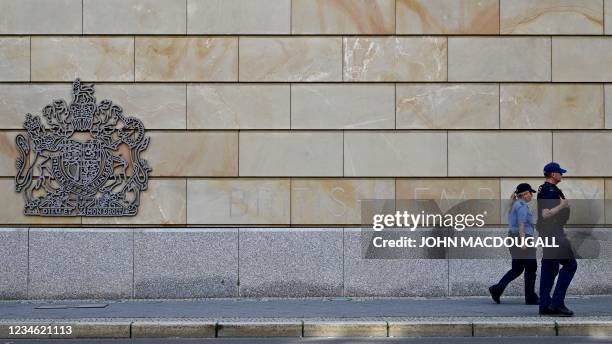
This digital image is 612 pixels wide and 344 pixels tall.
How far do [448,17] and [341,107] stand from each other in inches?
86.0

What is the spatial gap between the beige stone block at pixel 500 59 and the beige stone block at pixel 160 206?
4599 mm

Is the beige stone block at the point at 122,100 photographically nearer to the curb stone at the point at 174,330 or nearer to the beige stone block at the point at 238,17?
the beige stone block at the point at 238,17

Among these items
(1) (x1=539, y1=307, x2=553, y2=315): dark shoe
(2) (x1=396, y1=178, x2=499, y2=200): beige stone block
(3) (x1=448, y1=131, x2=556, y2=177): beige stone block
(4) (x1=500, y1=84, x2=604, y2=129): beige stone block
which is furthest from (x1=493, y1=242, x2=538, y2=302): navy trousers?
(4) (x1=500, y1=84, x2=604, y2=129): beige stone block

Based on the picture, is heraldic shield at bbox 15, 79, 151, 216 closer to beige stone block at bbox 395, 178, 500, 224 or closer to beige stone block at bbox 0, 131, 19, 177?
beige stone block at bbox 0, 131, 19, 177

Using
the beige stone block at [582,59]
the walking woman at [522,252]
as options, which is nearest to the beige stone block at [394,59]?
the beige stone block at [582,59]

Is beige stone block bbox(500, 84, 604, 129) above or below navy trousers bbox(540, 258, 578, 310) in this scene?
above

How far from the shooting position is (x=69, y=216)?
14016mm

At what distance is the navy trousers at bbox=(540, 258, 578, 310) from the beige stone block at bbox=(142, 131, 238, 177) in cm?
496

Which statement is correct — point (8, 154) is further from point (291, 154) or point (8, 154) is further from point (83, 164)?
point (291, 154)

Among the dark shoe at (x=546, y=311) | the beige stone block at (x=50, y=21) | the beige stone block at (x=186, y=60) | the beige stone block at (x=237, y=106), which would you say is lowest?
the dark shoe at (x=546, y=311)

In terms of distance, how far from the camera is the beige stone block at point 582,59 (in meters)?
14.0

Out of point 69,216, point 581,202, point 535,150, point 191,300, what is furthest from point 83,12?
point 581,202

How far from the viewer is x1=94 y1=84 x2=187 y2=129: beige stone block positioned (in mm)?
13977

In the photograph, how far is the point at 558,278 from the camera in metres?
11.8
